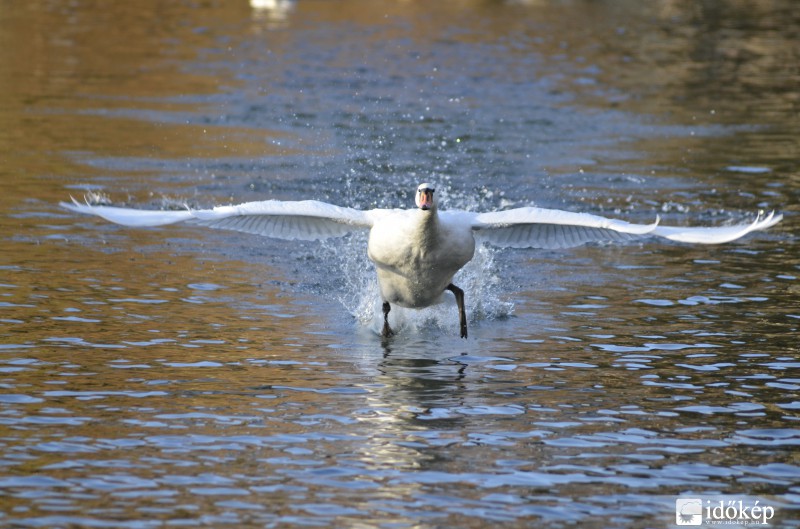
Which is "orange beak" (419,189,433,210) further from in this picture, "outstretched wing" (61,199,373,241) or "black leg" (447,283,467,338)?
"black leg" (447,283,467,338)

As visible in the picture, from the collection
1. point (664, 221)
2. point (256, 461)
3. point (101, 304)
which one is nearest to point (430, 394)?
point (256, 461)

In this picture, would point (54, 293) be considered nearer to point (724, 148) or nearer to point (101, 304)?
point (101, 304)

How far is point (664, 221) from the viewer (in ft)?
58.7

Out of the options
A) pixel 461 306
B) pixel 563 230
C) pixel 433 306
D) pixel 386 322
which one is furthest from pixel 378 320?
pixel 563 230

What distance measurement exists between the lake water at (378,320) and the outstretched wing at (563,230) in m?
0.79

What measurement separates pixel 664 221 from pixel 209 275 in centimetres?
618

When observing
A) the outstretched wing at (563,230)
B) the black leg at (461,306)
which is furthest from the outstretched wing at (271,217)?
the outstretched wing at (563,230)

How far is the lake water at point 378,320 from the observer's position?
29.1 ft

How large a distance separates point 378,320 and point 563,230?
77.1 inches

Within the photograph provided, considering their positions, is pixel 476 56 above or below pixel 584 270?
above

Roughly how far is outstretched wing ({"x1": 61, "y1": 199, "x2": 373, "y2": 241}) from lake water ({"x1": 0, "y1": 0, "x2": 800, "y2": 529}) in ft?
2.65
